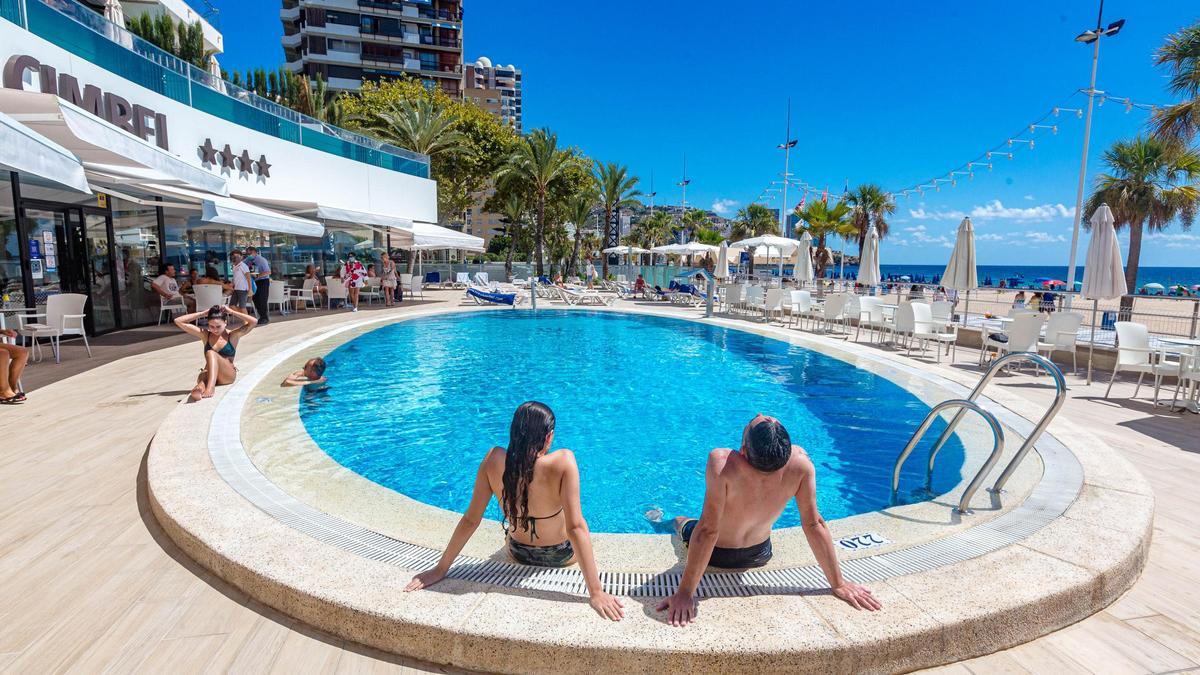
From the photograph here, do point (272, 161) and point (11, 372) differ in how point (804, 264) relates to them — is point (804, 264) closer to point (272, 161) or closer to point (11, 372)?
point (272, 161)

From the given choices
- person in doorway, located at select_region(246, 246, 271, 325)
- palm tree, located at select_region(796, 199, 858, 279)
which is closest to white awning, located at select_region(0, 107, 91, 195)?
person in doorway, located at select_region(246, 246, 271, 325)

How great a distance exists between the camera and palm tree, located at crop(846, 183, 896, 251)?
125ft

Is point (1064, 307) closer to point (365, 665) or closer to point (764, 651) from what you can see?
point (764, 651)

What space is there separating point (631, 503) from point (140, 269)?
1200 cm

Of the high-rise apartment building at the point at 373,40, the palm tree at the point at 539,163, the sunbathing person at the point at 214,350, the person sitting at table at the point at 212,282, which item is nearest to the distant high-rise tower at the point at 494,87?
the high-rise apartment building at the point at 373,40

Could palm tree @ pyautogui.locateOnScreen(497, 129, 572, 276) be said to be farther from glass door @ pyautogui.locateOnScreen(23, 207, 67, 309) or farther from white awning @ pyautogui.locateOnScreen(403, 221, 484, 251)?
glass door @ pyautogui.locateOnScreen(23, 207, 67, 309)

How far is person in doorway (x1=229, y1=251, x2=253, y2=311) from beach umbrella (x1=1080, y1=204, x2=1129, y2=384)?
565 inches

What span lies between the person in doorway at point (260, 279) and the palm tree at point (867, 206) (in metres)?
36.0

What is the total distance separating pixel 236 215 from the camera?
9961 mm

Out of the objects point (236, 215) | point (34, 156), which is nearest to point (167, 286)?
point (236, 215)

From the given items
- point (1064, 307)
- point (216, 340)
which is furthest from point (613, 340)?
point (1064, 307)

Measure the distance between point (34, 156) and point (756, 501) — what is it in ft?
19.7

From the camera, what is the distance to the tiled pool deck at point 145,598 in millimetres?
2260

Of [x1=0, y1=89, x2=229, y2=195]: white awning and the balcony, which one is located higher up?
the balcony
